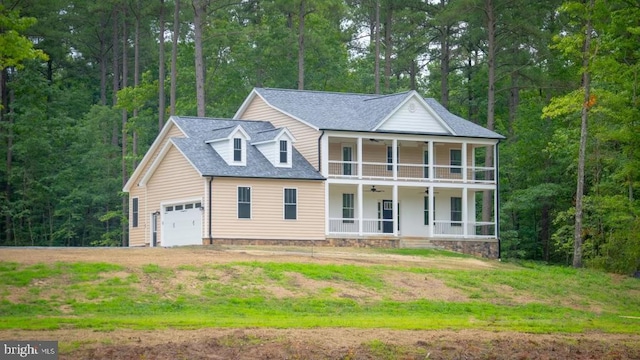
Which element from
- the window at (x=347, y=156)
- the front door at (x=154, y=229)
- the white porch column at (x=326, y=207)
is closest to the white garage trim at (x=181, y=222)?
the front door at (x=154, y=229)

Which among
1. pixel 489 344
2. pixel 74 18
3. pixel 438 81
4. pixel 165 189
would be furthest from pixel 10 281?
pixel 438 81

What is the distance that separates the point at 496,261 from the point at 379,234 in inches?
199

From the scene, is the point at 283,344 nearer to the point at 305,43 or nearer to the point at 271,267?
the point at 271,267

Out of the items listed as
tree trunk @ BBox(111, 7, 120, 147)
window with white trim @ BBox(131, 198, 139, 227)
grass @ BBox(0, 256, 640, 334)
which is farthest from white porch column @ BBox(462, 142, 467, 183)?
tree trunk @ BBox(111, 7, 120, 147)

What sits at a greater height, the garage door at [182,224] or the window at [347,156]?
the window at [347,156]

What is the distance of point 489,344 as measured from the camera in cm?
2428

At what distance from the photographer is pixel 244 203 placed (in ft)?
151

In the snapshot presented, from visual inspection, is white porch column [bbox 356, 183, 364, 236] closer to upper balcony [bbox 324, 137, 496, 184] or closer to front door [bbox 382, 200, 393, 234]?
upper balcony [bbox 324, 137, 496, 184]

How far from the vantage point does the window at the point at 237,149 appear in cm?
4692

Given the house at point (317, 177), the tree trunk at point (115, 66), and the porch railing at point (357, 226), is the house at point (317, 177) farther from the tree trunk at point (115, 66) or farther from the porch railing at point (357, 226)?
the tree trunk at point (115, 66)

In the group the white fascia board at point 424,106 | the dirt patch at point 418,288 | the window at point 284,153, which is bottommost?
the dirt patch at point 418,288

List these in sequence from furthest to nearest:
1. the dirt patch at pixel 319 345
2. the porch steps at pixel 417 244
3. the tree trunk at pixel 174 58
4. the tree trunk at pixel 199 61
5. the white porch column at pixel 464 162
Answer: the tree trunk at pixel 174 58, the tree trunk at pixel 199 61, the white porch column at pixel 464 162, the porch steps at pixel 417 244, the dirt patch at pixel 319 345

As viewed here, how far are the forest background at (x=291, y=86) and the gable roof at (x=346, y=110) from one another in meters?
4.08

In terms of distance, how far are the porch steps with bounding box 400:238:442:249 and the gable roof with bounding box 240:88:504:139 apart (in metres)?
4.96
